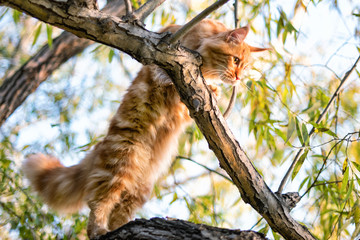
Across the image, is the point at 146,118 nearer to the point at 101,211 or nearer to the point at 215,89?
the point at 215,89

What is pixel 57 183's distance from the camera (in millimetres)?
2355

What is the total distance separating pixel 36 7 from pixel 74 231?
1.42 meters

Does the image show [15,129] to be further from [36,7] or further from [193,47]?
[36,7]

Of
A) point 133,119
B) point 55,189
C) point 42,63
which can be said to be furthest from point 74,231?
point 42,63

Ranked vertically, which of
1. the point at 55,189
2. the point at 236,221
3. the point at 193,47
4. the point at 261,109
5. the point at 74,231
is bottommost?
the point at 74,231

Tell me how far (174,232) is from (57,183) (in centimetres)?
111

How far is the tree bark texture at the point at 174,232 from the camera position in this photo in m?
1.47

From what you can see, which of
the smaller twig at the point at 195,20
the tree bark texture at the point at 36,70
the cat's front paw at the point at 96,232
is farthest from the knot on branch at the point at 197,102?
the tree bark texture at the point at 36,70

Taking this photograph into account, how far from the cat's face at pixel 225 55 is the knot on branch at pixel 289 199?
77 centimetres

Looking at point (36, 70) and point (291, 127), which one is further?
point (36, 70)

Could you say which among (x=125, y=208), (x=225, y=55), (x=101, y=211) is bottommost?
(x=101, y=211)

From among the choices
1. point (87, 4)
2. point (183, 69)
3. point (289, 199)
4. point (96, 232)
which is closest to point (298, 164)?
point (289, 199)

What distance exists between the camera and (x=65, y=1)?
127 centimetres

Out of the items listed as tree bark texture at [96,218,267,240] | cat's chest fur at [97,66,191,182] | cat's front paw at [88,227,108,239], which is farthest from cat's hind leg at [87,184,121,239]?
tree bark texture at [96,218,267,240]
